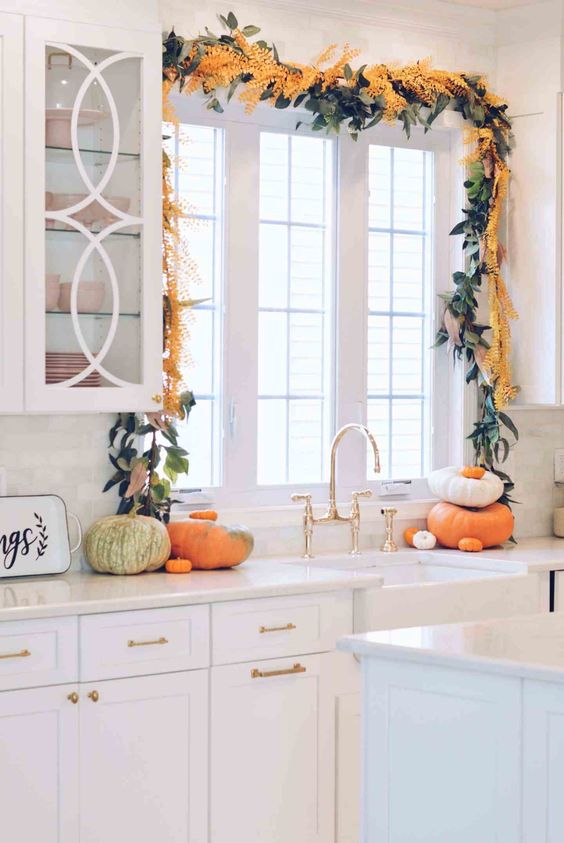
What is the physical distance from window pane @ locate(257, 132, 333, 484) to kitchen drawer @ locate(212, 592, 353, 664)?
0.81 meters

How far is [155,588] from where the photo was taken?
3.38 metres

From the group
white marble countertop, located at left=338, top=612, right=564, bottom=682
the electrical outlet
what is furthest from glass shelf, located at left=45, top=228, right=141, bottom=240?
the electrical outlet

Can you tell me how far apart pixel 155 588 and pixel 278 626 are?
37 cm

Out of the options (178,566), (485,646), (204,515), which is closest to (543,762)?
(485,646)

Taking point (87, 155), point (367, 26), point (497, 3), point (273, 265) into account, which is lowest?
point (273, 265)

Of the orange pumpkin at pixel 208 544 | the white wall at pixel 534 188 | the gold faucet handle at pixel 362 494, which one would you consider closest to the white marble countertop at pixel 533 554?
the gold faucet handle at pixel 362 494

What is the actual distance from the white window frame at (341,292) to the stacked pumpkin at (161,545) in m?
0.35

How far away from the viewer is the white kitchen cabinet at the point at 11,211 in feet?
11.0

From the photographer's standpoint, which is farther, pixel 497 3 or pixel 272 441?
pixel 497 3

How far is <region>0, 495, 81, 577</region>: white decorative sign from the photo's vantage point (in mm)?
3570

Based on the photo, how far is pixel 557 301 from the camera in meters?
4.51

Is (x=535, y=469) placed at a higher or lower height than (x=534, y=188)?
lower

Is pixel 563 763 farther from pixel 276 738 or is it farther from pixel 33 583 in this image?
pixel 33 583

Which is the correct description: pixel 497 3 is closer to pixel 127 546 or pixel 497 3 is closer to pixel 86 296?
pixel 86 296
